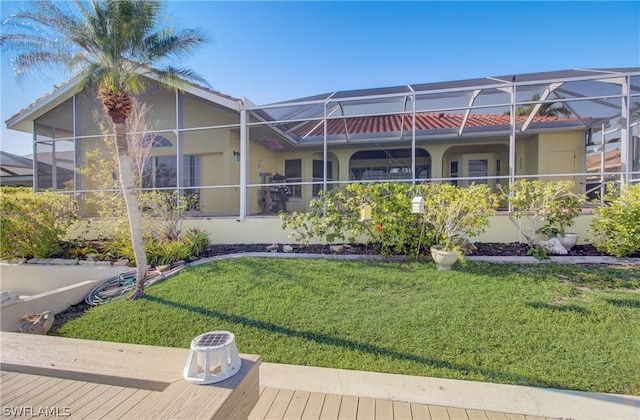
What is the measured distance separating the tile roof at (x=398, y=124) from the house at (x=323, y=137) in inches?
1.6

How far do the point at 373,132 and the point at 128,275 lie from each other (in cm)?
896

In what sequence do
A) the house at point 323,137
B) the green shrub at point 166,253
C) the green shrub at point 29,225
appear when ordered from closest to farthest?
the green shrub at point 166,253
the green shrub at point 29,225
the house at point 323,137

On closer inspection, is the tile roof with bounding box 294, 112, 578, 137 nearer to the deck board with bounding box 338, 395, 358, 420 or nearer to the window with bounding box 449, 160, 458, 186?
the window with bounding box 449, 160, 458, 186

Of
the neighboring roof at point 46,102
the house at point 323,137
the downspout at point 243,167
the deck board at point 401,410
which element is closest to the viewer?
the deck board at point 401,410

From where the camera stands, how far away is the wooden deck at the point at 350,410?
2414 millimetres

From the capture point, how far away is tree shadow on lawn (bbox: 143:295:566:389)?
290 centimetres

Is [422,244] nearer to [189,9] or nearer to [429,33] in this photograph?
A: [429,33]

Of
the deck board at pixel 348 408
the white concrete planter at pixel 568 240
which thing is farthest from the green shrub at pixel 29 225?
the white concrete planter at pixel 568 240

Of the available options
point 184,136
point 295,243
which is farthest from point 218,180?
point 295,243

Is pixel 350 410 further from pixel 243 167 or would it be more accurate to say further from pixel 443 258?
pixel 243 167

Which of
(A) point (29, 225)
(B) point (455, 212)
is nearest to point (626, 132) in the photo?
(B) point (455, 212)

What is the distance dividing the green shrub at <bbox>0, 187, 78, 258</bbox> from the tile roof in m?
7.75

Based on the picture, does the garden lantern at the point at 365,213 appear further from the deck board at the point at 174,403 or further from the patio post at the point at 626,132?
the patio post at the point at 626,132

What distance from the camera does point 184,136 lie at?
37.5 ft
